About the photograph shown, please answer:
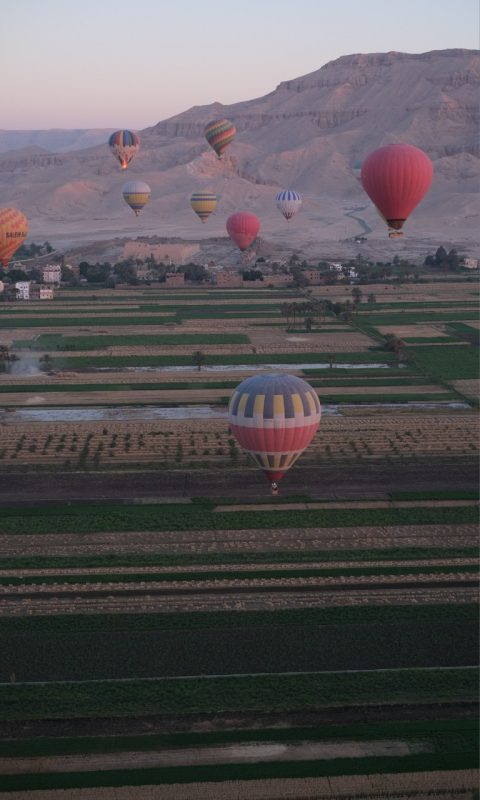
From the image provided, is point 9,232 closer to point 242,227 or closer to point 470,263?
point 242,227

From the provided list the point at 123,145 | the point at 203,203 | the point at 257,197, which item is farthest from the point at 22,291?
the point at 257,197

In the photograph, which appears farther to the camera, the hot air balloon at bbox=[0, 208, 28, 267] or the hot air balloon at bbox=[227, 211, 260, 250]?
the hot air balloon at bbox=[227, 211, 260, 250]

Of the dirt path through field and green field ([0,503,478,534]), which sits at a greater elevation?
green field ([0,503,478,534])

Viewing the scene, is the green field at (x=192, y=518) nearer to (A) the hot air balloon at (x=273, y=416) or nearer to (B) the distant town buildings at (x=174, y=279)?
(A) the hot air balloon at (x=273, y=416)

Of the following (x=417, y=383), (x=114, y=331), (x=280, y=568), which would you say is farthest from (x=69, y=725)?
(x=114, y=331)

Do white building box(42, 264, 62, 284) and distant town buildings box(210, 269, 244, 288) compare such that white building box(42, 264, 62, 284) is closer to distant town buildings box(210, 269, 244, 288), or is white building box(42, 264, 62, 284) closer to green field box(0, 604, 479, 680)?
distant town buildings box(210, 269, 244, 288)

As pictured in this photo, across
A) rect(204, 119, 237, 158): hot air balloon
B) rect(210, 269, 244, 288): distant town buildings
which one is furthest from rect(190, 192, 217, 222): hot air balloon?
rect(210, 269, 244, 288): distant town buildings

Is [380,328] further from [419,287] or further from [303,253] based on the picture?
[303,253]
